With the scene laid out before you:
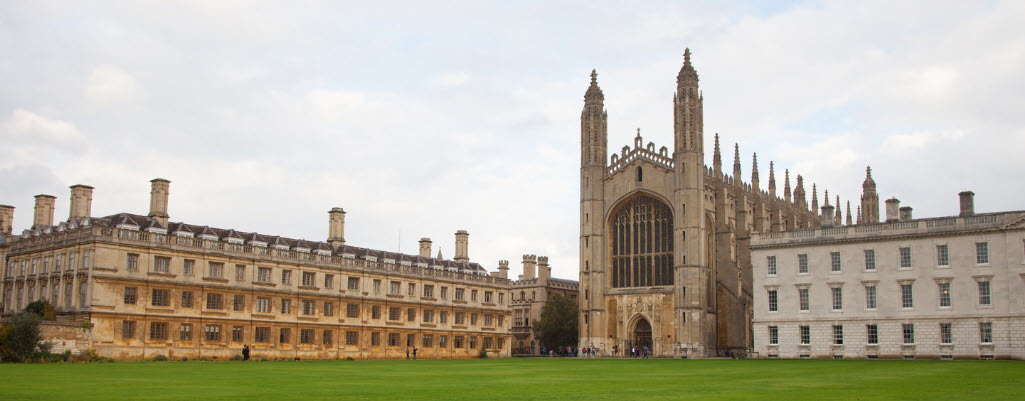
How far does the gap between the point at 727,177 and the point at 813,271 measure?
73.3 ft

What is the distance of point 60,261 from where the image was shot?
165 feet

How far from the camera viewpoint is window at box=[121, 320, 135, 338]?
4897 cm

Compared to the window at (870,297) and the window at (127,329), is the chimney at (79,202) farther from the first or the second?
the window at (870,297)

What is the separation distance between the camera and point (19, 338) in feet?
132

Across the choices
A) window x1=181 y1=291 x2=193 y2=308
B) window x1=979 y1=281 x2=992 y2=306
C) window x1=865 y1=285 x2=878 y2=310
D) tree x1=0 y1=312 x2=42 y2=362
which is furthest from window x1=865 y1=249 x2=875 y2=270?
tree x1=0 y1=312 x2=42 y2=362

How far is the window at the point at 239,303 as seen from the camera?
2183 inches

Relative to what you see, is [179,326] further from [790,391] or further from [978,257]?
[978,257]

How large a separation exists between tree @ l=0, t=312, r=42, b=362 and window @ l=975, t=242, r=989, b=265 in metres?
48.8

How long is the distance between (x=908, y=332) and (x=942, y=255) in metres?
4.99

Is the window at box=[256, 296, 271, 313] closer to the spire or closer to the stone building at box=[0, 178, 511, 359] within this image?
the stone building at box=[0, 178, 511, 359]

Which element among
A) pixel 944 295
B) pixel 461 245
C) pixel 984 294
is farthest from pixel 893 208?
pixel 461 245

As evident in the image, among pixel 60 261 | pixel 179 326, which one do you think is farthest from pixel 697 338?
pixel 60 261

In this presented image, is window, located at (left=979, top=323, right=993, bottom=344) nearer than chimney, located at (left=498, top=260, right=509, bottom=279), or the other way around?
window, located at (left=979, top=323, right=993, bottom=344)

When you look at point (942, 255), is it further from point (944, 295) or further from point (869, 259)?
point (869, 259)
